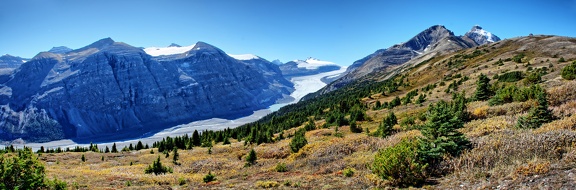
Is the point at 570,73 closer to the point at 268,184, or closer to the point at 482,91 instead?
the point at 482,91

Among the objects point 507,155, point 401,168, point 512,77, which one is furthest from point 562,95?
point 512,77

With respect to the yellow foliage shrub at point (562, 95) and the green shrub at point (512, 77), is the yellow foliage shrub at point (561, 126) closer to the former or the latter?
the yellow foliage shrub at point (562, 95)

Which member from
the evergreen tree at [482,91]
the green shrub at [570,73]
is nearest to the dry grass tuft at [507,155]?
the evergreen tree at [482,91]

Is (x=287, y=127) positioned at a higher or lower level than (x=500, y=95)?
lower

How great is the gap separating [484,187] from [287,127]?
216 ft

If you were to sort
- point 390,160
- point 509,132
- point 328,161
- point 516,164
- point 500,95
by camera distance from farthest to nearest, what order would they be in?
point 500,95
point 328,161
point 509,132
point 390,160
point 516,164

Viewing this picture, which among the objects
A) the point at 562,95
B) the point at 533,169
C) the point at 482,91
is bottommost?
the point at 533,169

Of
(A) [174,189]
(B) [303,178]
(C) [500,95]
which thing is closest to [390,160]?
(B) [303,178]

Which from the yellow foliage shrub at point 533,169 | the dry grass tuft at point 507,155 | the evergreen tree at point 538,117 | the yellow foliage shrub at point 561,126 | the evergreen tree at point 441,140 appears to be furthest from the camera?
the evergreen tree at point 538,117

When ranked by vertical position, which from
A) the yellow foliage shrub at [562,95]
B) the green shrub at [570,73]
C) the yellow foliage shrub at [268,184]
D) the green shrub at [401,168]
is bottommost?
the yellow foliage shrub at [268,184]

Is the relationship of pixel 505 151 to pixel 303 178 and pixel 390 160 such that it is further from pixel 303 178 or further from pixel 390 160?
pixel 303 178

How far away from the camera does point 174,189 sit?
19406 mm

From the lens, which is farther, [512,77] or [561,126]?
[512,77]

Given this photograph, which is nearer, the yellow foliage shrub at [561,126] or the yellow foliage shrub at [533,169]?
the yellow foliage shrub at [533,169]
